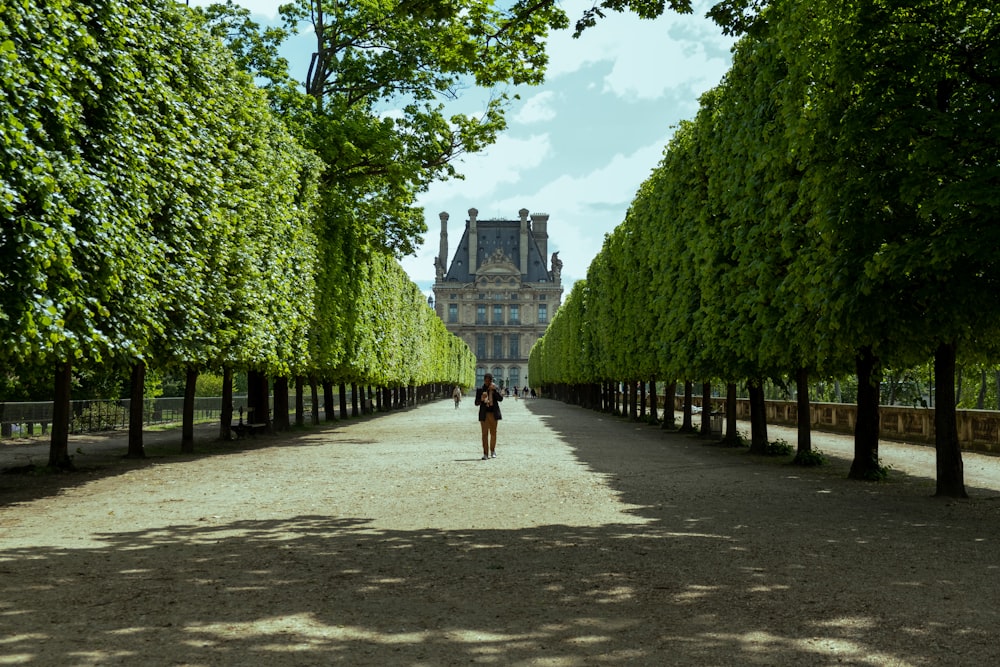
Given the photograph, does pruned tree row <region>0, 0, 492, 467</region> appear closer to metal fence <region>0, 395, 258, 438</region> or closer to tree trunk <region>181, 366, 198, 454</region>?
tree trunk <region>181, 366, 198, 454</region>

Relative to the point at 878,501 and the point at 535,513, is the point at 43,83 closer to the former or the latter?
the point at 535,513

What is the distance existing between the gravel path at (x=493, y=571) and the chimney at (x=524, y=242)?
508 feet

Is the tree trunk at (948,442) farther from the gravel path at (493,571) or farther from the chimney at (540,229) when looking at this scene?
the chimney at (540,229)

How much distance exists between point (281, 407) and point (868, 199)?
23.0m

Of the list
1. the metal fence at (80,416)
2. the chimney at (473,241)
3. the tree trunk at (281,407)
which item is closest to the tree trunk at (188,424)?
the metal fence at (80,416)

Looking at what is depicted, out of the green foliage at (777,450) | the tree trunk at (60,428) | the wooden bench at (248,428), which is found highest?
the tree trunk at (60,428)

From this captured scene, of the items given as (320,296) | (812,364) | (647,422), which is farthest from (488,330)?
(812,364)

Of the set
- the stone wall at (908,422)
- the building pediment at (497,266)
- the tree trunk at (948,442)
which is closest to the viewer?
the tree trunk at (948,442)

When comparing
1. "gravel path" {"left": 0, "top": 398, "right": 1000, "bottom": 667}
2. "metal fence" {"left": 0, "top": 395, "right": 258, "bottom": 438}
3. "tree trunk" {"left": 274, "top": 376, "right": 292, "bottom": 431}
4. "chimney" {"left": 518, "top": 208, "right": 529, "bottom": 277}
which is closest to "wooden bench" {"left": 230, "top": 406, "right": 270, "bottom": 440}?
"tree trunk" {"left": 274, "top": 376, "right": 292, "bottom": 431}

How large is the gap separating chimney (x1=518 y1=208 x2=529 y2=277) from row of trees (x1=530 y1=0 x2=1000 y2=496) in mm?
148640

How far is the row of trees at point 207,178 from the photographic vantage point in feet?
36.4

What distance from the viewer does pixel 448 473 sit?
15.8 meters

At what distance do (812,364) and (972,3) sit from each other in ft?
27.2

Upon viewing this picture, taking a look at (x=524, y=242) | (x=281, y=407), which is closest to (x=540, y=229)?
(x=524, y=242)
